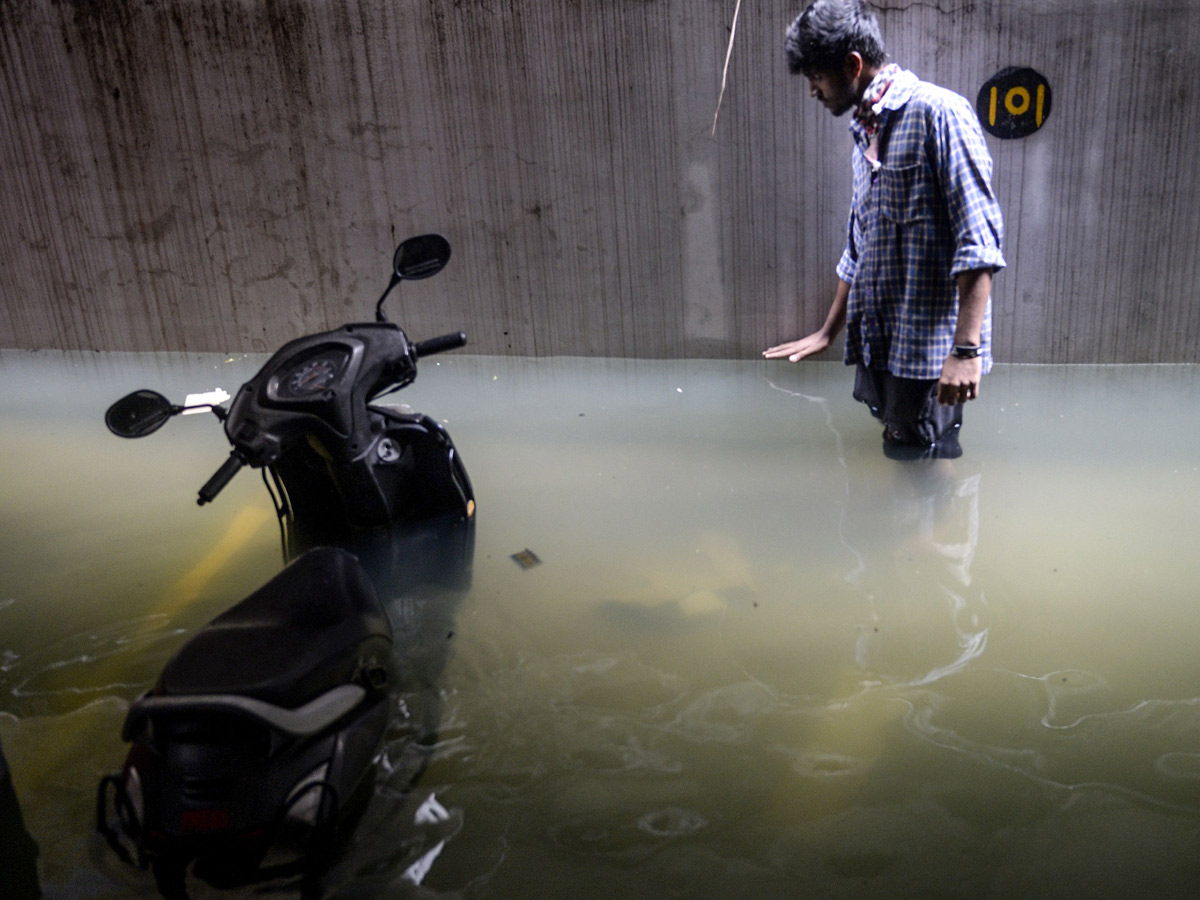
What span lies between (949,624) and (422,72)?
10.3 feet

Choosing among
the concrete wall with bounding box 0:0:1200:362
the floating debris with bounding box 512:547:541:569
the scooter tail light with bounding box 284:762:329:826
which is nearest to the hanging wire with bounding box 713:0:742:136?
the concrete wall with bounding box 0:0:1200:362

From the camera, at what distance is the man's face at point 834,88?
101 inches

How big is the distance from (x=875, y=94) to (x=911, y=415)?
93 centimetres

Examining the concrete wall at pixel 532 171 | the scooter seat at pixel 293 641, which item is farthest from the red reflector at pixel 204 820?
the concrete wall at pixel 532 171

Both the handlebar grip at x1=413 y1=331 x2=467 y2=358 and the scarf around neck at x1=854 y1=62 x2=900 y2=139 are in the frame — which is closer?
the handlebar grip at x1=413 y1=331 x2=467 y2=358

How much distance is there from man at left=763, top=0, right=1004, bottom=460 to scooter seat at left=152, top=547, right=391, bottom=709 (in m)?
1.68

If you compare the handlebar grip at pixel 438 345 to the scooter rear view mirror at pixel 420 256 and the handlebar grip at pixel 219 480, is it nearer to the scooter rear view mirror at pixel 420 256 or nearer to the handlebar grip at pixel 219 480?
the scooter rear view mirror at pixel 420 256

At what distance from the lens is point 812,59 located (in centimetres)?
254

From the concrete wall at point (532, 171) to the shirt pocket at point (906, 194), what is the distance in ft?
3.81

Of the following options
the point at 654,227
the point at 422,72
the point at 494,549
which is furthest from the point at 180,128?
the point at 494,549

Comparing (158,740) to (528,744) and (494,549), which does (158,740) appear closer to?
(528,744)

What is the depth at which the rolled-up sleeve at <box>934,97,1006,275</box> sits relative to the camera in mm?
2354

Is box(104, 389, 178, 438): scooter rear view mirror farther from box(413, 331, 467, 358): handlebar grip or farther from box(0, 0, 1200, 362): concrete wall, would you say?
box(0, 0, 1200, 362): concrete wall

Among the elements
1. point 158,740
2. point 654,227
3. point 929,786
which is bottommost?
point 929,786
